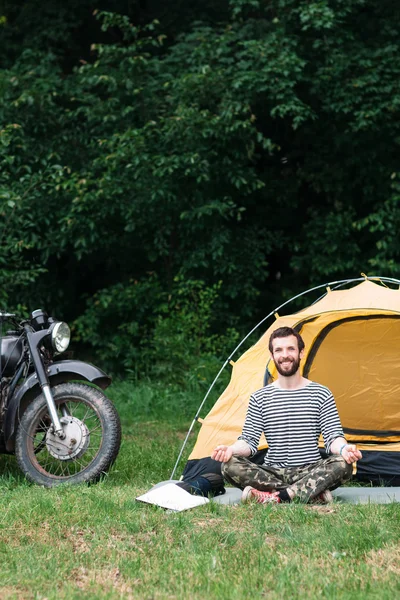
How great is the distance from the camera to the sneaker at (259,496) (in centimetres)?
472

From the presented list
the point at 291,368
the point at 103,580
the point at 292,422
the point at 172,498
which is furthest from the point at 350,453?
the point at 103,580

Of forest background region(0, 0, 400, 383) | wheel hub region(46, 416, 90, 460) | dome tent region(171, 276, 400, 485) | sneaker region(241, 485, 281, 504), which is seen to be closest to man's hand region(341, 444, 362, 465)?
sneaker region(241, 485, 281, 504)

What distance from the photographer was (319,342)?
654 centimetres

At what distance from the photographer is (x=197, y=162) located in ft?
35.0

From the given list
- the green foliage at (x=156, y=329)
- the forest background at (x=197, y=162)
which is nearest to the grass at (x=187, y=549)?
the green foliage at (x=156, y=329)

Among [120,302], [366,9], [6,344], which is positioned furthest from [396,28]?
[6,344]

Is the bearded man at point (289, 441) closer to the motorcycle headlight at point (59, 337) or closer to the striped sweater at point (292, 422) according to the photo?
the striped sweater at point (292, 422)

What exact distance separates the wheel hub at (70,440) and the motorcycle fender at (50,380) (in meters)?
0.26

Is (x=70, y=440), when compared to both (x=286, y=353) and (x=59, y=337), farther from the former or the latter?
(x=286, y=353)

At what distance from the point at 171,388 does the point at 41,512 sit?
5.71 meters

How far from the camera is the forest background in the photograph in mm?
10758

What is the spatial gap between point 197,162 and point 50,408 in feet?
19.3

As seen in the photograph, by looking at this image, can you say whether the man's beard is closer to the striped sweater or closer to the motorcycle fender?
the striped sweater

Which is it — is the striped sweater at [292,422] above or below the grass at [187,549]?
above
